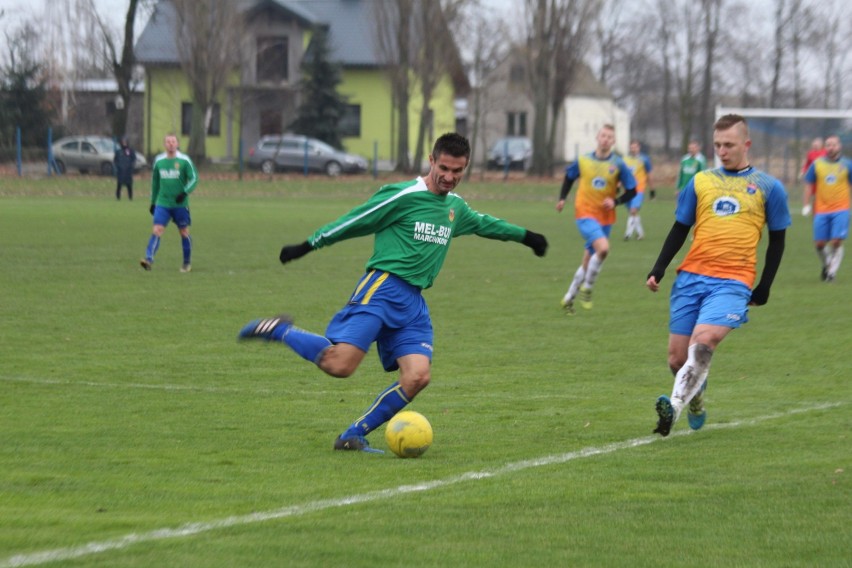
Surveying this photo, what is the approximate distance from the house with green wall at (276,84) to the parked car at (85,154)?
10.9 meters

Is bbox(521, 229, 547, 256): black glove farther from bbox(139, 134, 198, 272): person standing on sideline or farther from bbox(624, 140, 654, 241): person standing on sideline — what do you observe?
bbox(624, 140, 654, 241): person standing on sideline

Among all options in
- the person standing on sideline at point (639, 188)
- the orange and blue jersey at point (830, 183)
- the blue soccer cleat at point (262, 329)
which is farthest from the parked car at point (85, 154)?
the blue soccer cleat at point (262, 329)

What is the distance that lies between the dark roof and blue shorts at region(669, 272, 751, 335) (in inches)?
2121

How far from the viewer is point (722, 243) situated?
7621 millimetres

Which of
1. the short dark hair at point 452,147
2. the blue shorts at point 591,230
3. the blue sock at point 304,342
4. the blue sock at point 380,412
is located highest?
the short dark hair at point 452,147

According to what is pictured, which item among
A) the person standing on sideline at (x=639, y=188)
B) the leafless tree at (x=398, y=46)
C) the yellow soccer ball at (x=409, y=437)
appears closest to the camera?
the yellow soccer ball at (x=409, y=437)

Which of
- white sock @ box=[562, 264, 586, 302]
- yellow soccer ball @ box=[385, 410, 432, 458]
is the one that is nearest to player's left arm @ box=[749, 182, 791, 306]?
yellow soccer ball @ box=[385, 410, 432, 458]

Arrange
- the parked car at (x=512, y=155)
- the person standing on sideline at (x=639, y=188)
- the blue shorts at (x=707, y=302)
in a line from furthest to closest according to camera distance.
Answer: the parked car at (x=512, y=155) < the person standing on sideline at (x=639, y=188) < the blue shorts at (x=707, y=302)

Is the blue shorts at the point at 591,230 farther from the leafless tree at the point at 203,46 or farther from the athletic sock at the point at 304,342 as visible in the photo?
the leafless tree at the point at 203,46

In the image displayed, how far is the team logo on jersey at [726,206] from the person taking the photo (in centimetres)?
766

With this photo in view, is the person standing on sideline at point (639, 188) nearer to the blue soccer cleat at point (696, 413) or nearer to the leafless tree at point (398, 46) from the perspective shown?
the blue soccer cleat at point (696, 413)

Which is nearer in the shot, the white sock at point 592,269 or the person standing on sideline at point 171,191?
the white sock at point 592,269

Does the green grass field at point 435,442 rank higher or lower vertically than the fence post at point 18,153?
lower

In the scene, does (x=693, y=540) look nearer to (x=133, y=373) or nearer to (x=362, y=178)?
(x=133, y=373)
